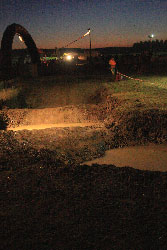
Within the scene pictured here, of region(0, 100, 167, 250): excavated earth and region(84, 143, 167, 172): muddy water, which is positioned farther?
region(84, 143, 167, 172): muddy water

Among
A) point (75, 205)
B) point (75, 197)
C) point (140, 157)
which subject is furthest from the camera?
point (140, 157)

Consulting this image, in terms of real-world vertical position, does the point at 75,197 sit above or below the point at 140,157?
above

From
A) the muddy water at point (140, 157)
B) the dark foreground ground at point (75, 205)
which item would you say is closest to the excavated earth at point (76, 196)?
the dark foreground ground at point (75, 205)

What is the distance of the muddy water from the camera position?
688 centimetres

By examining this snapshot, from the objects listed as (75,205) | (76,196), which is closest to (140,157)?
(76,196)

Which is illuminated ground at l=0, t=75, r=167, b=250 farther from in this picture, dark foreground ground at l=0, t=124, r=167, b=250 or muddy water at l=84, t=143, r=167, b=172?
muddy water at l=84, t=143, r=167, b=172

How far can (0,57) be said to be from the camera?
18562mm

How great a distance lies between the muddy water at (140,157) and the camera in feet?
22.6

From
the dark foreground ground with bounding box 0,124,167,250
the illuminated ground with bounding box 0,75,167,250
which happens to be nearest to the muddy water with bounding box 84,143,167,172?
the illuminated ground with bounding box 0,75,167,250

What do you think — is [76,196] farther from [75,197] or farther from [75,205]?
[75,205]

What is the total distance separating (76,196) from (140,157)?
3297 mm

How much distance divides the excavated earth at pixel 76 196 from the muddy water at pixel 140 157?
271 millimetres

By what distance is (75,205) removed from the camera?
14.2ft

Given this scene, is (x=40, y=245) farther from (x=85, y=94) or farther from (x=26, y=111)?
(x=85, y=94)
